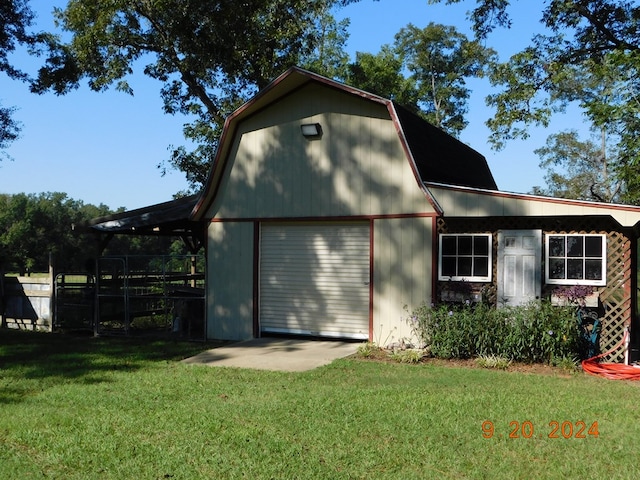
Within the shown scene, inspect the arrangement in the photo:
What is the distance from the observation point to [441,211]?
10.1 meters

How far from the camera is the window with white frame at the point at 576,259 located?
9438 millimetres

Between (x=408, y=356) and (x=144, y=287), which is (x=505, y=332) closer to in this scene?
(x=408, y=356)

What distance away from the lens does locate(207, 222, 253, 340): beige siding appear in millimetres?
12008

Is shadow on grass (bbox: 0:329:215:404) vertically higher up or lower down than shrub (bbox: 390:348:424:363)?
lower down

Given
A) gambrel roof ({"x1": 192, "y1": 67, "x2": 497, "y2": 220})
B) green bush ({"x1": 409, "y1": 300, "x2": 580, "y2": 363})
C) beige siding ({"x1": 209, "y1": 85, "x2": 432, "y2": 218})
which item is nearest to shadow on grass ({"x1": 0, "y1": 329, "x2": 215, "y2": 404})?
gambrel roof ({"x1": 192, "y1": 67, "x2": 497, "y2": 220})

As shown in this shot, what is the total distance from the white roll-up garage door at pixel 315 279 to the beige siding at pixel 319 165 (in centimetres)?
47

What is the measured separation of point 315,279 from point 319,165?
2.21m

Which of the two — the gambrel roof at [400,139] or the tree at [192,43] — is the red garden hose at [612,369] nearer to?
the gambrel roof at [400,139]

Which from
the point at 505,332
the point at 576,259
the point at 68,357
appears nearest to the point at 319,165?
the point at 505,332

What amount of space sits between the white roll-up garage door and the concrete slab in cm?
33

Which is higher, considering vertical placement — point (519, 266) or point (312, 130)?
point (312, 130)

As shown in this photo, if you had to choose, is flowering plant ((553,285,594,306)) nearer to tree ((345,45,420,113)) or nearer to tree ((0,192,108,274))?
tree ((345,45,420,113))

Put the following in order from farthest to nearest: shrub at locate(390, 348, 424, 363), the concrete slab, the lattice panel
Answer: shrub at locate(390, 348, 424, 363) < the concrete slab < the lattice panel

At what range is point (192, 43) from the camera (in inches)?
823
